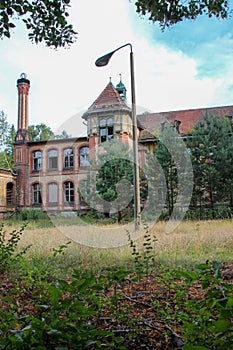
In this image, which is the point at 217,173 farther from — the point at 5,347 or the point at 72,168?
the point at 5,347

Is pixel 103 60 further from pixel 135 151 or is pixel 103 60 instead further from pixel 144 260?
pixel 144 260

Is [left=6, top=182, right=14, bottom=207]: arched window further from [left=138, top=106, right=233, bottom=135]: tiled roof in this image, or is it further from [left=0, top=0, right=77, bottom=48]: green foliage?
[left=0, top=0, right=77, bottom=48]: green foliage

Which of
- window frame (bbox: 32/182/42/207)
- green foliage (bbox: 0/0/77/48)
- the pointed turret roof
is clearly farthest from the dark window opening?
green foliage (bbox: 0/0/77/48)

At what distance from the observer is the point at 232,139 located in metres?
16.1

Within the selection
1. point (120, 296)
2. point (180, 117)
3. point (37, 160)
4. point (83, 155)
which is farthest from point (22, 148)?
point (120, 296)

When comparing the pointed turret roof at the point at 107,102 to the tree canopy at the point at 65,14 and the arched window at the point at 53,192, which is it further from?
the tree canopy at the point at 65,14

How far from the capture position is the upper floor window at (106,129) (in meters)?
21.7

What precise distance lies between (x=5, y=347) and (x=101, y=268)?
331 centimetres

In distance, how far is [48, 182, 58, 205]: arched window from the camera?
82.7ft

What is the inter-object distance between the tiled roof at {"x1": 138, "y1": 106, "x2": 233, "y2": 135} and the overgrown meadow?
17864mm

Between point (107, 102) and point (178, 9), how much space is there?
60.4ft

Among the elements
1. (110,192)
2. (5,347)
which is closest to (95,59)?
(5,347)

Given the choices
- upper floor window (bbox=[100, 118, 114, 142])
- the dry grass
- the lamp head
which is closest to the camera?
the dry grass

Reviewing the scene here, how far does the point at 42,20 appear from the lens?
3.47 meters
